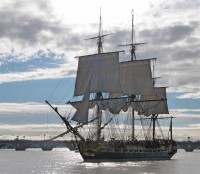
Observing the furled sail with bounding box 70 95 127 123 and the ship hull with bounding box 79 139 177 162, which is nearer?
the ship hull with bounding box 79 139 177 162

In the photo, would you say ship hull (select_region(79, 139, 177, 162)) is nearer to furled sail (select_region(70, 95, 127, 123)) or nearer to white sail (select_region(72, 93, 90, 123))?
white sail (select_region(72, 93, 90, 123))

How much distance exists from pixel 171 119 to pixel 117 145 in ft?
128

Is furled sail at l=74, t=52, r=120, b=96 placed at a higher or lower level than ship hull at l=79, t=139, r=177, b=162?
higher

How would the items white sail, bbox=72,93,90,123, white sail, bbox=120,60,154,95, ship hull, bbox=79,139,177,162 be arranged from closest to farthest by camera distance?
ship hull, bbox=79,139,177,162 < white sail, bbox=72,93,90,123 < white sail, bbox=120,60,154,95

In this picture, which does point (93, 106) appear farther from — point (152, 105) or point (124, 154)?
point (152, 105)

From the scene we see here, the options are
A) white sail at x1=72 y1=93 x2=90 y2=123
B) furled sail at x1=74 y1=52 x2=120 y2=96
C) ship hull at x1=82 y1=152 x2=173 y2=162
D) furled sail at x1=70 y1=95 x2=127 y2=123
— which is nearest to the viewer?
ship hull at x1=82 y1=152 x2=173 y2=162

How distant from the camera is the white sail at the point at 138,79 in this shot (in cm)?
15262

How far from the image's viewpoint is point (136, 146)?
137125 millimetres

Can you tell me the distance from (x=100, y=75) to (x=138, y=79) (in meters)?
→ 21.5

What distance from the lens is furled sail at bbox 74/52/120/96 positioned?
440 feet

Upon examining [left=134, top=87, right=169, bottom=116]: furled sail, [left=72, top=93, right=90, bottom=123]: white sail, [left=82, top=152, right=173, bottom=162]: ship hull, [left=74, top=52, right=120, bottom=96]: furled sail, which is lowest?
[left=82, top=152, right=173, bottom=162]: ship hull

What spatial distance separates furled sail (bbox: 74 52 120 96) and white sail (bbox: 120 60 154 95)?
18.6m

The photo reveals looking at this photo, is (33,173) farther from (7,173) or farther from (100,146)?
(100,146)

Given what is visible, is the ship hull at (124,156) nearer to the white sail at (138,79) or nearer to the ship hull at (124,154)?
the ship hull at (124,154)
